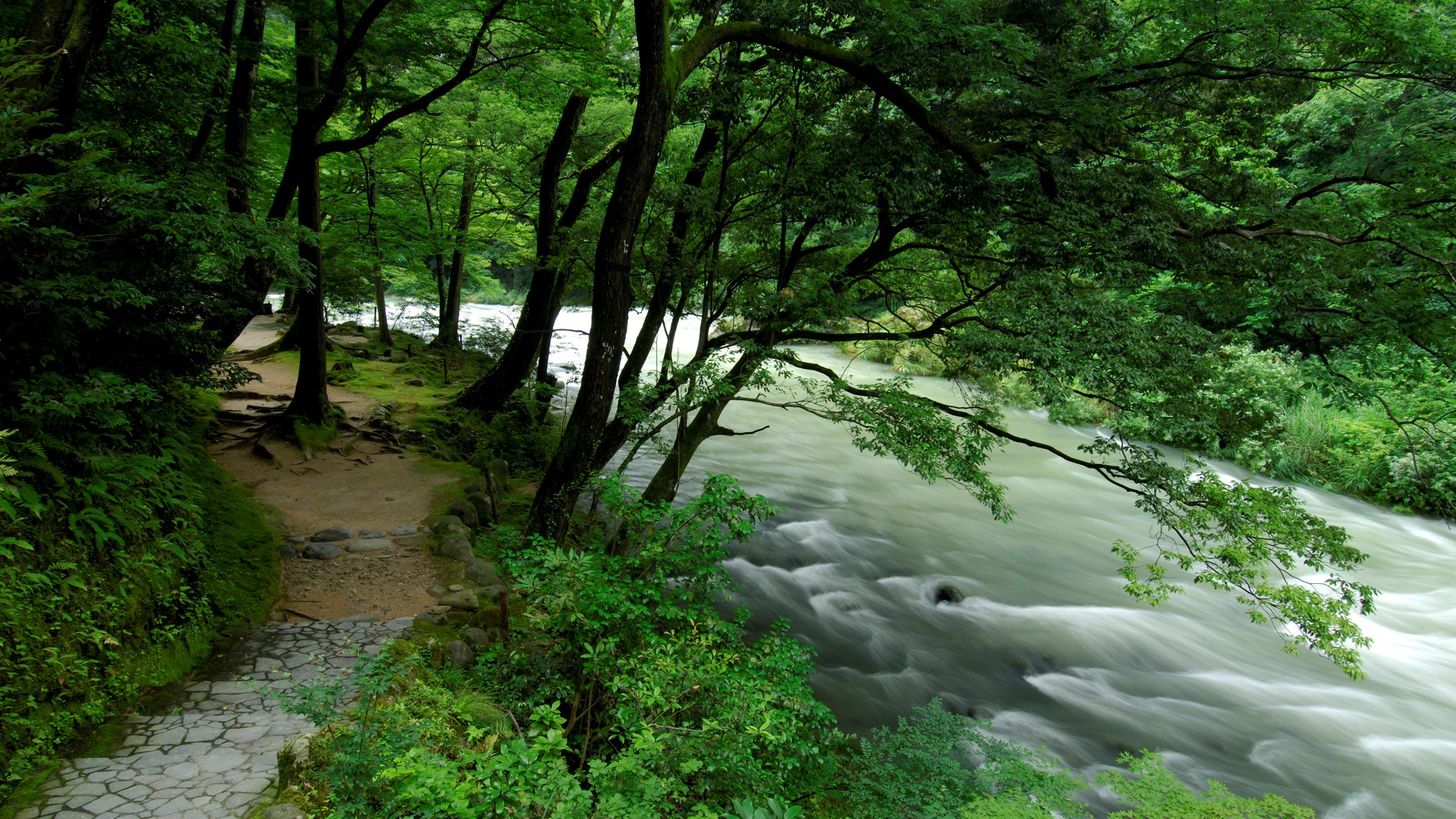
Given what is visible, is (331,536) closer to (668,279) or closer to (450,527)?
(450,527)

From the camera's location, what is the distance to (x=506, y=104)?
12.5 m

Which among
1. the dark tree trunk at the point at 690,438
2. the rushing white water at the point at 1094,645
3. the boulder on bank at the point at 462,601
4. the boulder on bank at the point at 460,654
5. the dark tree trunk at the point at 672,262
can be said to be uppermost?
the dark tree trunk at the point at 672,262

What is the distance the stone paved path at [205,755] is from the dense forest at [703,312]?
0.26m

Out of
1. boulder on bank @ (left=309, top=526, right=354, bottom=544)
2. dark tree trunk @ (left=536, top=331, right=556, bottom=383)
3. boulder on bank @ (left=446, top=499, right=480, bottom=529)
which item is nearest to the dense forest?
→ boulder on bank @ (left=309, top=526, right=354, bottom=544)

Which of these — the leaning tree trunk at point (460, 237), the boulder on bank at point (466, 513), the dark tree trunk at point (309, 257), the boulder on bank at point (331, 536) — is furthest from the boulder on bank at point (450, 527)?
the leaning tree trunk at point (460, 237)

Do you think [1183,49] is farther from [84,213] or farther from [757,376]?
[84,213]

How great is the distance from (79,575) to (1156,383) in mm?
7461

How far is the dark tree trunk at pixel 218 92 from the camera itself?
19.5 ft

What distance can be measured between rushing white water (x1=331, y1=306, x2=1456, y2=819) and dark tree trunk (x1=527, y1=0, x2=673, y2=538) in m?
3.48

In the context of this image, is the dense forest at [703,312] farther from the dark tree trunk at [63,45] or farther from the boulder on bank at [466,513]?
the boulder on bank at [466,513]

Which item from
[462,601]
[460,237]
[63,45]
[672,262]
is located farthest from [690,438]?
[460,237]

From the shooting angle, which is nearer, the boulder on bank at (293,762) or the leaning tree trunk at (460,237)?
the boulder on bank at (293,762)


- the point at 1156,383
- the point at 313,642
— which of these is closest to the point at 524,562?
the point at 313,642

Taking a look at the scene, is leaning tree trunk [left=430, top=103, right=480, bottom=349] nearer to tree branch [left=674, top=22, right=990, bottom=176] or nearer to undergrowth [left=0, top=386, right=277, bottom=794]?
tree branch [left=674, top=22, right=990, bottom=176]
